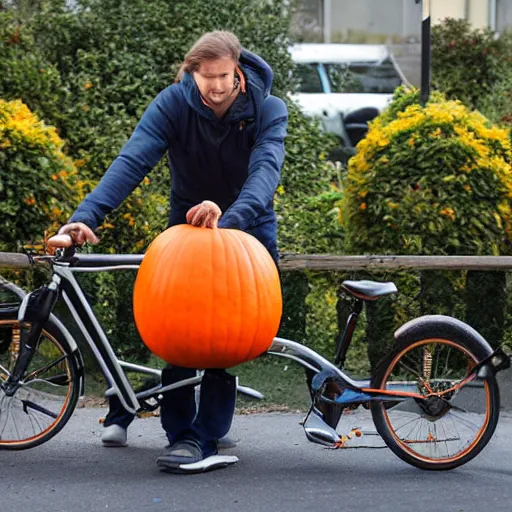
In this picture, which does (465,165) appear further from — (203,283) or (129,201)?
(203,283)

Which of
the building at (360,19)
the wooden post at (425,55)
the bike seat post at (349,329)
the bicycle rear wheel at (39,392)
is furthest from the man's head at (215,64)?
the building at (360,19)

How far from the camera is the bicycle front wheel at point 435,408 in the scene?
4941 millimetres

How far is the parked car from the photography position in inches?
475

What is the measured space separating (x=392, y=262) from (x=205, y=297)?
192 centimetres

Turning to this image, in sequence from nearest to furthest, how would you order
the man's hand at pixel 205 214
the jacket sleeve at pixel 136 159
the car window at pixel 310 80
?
the man's hand at pixel 205 214
the jacket sleeve at pixel 136 159
the car window at pixel 310 80

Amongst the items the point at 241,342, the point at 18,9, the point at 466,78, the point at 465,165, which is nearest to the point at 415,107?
the point at 465,165

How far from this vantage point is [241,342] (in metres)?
4.62

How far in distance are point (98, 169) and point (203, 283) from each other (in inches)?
151

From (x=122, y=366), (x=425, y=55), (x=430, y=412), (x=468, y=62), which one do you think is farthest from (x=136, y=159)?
(x=468, y=62)

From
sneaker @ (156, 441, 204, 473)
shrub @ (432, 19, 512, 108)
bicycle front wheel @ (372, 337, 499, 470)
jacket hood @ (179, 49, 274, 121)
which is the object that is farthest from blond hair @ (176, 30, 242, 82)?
shrub @ (432, 19, 512, 108)

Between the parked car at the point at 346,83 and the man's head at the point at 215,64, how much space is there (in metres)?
6.76

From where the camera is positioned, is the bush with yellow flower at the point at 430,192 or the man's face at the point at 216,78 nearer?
the man's face at the point at 216,78

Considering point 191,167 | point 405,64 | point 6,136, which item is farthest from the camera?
point 405,64

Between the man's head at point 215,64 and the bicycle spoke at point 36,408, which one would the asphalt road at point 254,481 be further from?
the man's head at point 215,64
